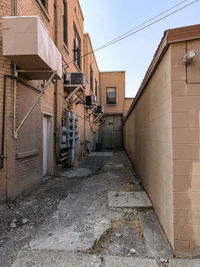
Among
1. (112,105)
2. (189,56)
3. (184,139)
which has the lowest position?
(184,139)

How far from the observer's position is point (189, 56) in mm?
1914

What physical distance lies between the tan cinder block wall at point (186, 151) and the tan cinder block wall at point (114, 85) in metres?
16.7

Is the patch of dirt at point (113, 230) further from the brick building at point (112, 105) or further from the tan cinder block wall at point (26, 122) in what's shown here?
the brick building at point (112, 105)

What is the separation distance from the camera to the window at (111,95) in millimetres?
19031

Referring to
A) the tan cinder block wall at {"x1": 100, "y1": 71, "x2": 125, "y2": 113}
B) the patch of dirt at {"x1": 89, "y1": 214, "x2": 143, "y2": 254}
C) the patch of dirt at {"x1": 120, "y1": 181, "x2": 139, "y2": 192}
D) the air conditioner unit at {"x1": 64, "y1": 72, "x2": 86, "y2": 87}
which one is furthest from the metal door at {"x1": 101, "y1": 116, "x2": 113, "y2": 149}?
the patch of dirt at {"x1": 89, "y1": 214, "x2": 143, "y2": 254}

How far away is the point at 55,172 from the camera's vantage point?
234 inches

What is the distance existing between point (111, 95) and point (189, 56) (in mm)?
17500

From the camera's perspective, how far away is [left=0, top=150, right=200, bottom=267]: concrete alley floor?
6.40 feet

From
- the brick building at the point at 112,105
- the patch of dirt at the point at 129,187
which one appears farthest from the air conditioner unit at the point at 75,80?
the brick building at the point at 112,105

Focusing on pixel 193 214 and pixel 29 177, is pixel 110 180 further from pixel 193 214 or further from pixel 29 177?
pixel 193 214

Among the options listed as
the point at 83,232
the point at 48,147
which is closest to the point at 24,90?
the point at 48,147

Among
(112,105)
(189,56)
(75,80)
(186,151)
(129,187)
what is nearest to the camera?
(189,56)

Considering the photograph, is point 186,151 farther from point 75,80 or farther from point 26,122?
point 75,80

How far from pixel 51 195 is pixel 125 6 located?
7.66 metres
